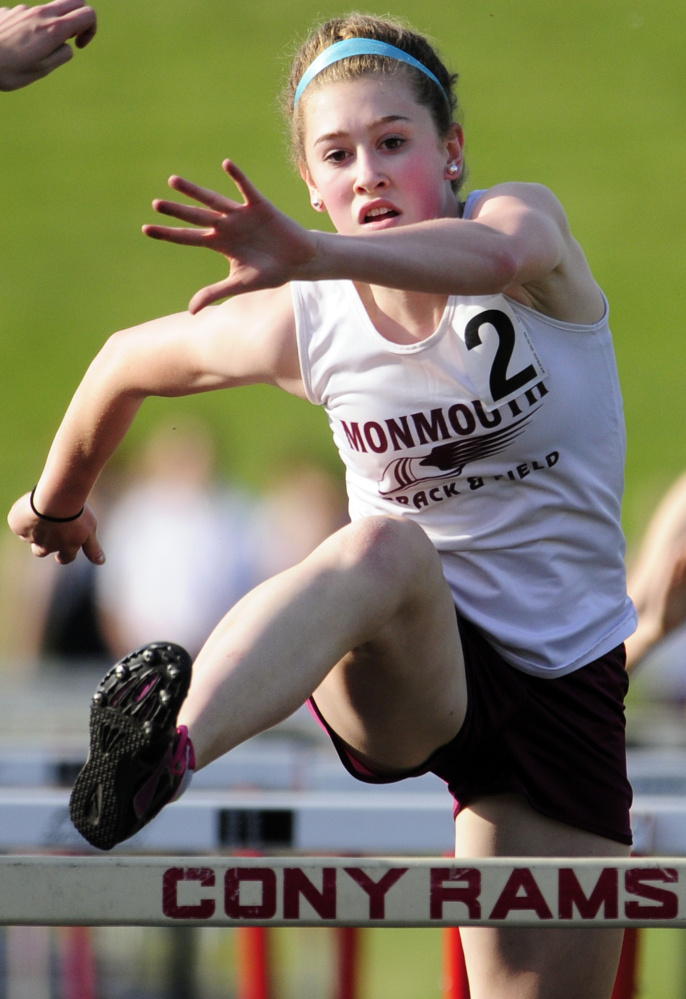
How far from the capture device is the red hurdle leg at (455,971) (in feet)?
10.2

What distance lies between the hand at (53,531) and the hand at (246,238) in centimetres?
92

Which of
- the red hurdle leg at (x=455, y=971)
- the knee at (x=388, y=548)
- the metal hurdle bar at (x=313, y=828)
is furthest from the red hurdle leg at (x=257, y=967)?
the knee at (x=388, y=548)

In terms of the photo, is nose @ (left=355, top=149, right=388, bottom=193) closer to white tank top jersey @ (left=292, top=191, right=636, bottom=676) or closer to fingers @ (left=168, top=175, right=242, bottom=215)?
white tank top jersey @ (left=292, top=191, right=636, bottom=676)

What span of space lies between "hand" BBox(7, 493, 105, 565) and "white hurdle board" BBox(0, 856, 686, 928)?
3.28ft

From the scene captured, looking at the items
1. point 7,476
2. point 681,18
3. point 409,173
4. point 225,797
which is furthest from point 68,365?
point 409,173

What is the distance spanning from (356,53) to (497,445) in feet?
2.24

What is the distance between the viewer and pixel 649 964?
4922 mm

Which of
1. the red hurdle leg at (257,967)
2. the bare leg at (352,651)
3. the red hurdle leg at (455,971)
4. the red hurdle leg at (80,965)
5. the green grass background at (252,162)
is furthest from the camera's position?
the green grass background at (252,162)

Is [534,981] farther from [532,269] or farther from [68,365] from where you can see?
[68,365]

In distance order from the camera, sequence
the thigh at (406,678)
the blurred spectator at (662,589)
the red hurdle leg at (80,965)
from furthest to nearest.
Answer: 1. the red hurdle leg at (80,965)
2. the blurred spectator at (662,589)
3. the thigh at (406,678)

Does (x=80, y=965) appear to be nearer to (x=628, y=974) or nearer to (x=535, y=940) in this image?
(x=628, y=974)

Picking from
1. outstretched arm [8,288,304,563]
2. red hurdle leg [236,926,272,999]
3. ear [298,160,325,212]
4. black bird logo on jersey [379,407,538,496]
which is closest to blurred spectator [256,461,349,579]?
red hurdle leg [236,926,272,999]

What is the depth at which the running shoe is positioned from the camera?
1785mm

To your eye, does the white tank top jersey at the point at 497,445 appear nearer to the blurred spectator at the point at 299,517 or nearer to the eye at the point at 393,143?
the eye at the point at 393,143
